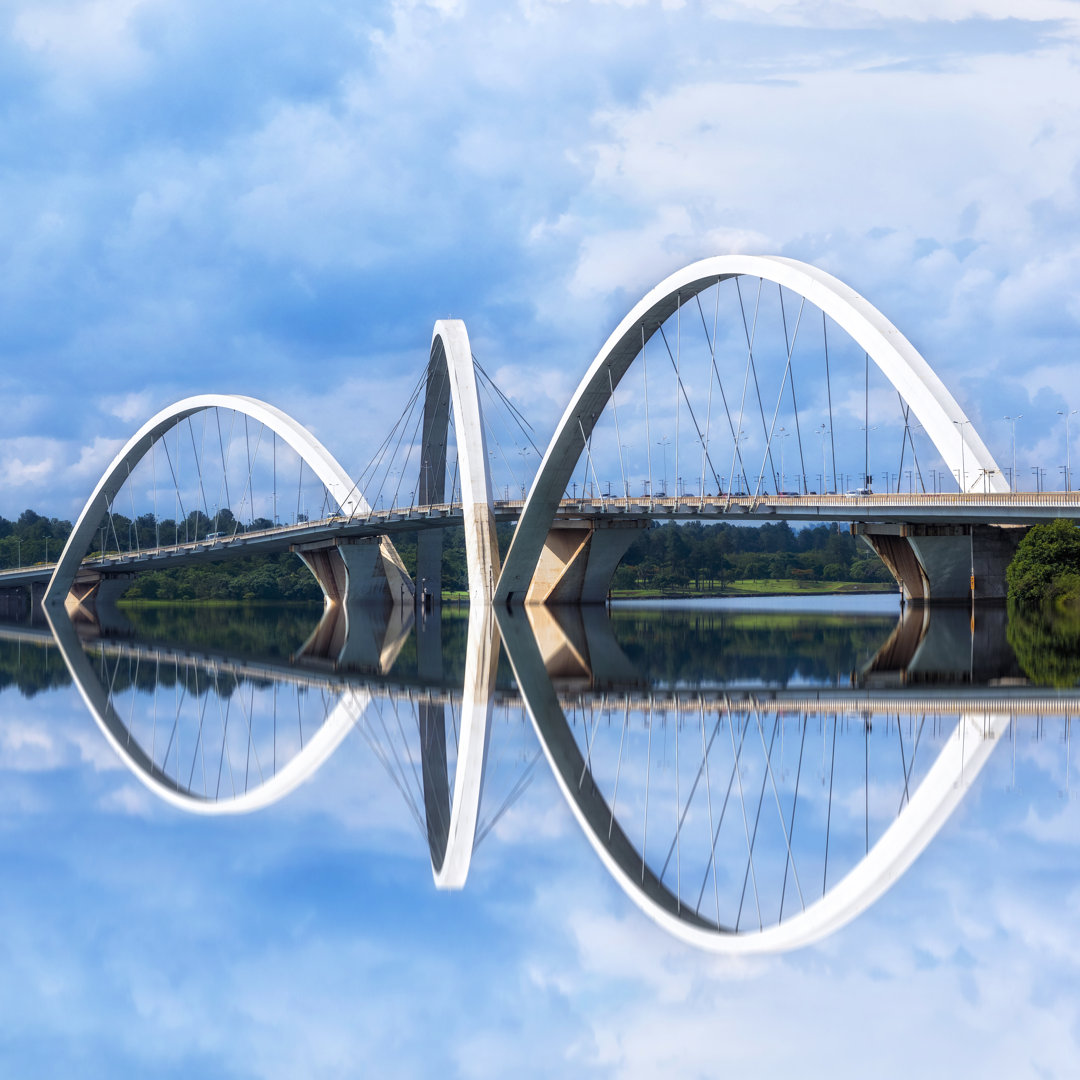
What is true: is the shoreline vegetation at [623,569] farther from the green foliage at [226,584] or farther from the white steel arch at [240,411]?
the white steel arch at [240,411]

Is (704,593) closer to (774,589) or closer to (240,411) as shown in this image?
(774,589)

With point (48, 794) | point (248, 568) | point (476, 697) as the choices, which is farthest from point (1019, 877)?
point (248, 568)

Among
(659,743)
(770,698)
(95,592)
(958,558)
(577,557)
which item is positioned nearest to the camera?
(659,743)

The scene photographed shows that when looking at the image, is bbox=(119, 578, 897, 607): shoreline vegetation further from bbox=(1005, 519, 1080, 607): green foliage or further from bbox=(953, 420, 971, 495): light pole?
bbox=(953, 420, 971, 495): light pole

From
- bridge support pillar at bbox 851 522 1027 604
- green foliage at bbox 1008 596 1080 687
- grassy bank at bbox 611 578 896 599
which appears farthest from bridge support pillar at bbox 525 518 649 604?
grassy bank at bbox 611 578 896 599

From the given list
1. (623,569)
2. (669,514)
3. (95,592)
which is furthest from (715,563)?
(669,514)

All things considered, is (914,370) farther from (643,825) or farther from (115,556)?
(115,556)
